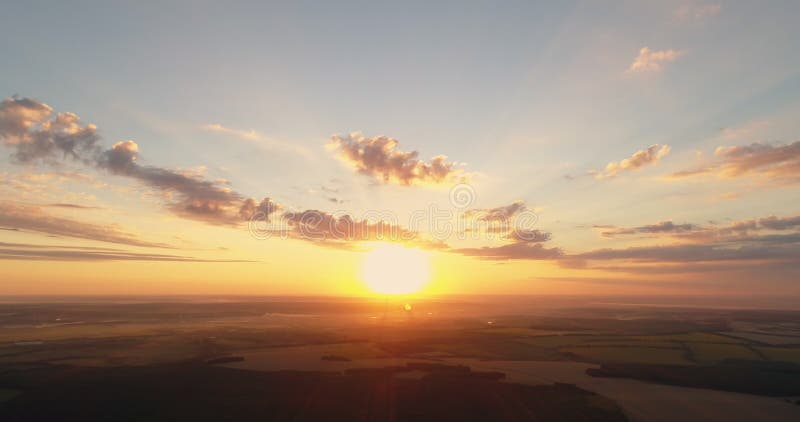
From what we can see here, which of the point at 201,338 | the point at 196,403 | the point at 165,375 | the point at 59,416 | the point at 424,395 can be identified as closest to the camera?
the point at 59,416

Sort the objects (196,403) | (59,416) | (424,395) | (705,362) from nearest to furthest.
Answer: (59,416) < (196,403) < (424,395) < (705,362)

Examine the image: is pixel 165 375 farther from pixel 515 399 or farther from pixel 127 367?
pixel 515 399

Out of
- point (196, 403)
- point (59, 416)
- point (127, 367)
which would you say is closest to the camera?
point (59, 416)

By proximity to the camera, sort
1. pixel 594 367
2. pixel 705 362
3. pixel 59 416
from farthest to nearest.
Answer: pixel 705 362
pixel 594 367
pixel 59 416

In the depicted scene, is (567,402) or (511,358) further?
(511,358)

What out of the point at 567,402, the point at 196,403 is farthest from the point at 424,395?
the point at 196,403

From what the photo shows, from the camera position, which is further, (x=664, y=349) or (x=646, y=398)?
(x=664, y=349)

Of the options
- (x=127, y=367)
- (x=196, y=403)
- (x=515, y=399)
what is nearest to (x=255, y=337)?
(x=127, y=367)

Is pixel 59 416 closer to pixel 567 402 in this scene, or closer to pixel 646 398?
pixel 567 402

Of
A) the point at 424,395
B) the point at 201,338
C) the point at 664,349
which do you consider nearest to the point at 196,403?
the point at 424,395
